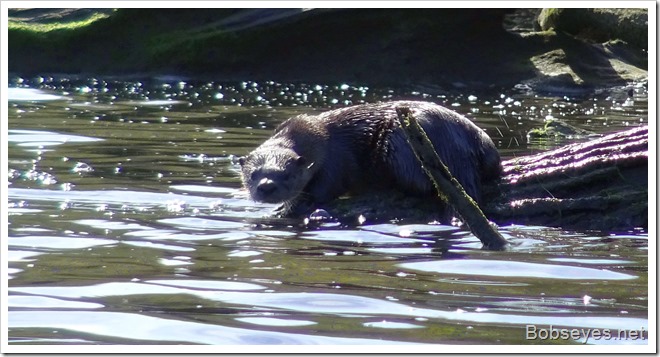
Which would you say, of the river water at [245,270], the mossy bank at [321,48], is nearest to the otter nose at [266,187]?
the river water at [245,270]

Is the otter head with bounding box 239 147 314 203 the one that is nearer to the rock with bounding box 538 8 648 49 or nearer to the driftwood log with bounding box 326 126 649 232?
the driftwood log with bounding box 326 126 649 232

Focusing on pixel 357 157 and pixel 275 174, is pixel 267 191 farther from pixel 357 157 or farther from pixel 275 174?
pixel 357 157

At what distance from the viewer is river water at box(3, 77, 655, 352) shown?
404cm

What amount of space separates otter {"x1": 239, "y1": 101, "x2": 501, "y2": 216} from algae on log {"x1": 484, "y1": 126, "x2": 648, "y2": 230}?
0.23 m

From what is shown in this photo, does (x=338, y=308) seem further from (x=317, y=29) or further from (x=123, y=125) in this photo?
(x=317, y=29)

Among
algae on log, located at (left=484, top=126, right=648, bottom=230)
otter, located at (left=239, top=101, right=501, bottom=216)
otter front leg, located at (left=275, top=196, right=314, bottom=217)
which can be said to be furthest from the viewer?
otter front leg, located at (left=275, top=196, right=314, bottom=217)

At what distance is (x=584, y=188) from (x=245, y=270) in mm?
2321

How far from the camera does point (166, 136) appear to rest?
9641mm

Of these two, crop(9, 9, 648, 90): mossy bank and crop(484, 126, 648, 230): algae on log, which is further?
crop(9, 9, 648, 90): mossy bank

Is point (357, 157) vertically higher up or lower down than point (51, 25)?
lower down

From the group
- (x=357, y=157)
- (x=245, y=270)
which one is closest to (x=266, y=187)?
(x=357, y=157)

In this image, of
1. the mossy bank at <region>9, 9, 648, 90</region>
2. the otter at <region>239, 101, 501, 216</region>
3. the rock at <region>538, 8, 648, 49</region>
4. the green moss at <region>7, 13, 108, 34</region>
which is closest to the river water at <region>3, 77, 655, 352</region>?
the otter at <region>239, 101, 501, 216</region>

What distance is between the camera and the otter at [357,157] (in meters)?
6.45

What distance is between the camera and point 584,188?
6230 millimetres
